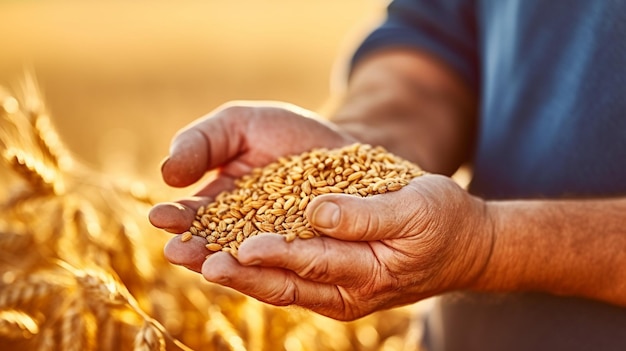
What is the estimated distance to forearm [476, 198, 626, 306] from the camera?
1595mm

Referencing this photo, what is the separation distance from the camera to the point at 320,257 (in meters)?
1.29

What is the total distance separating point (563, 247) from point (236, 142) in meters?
0.93

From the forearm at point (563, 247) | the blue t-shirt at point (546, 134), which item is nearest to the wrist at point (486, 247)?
the forearm at point (563, 247)

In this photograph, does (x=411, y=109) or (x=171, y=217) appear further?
(x=411, y=109)

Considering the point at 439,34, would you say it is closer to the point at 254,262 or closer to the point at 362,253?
the point at 362,253

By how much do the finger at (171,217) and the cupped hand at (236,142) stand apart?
0.25 feet

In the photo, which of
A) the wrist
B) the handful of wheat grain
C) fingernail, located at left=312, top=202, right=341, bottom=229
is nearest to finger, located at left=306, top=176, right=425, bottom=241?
fingernail, located at left=312, top=202, right=341, bottom=229

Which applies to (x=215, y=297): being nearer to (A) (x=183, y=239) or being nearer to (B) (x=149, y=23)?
(A) (x=183, y=239)

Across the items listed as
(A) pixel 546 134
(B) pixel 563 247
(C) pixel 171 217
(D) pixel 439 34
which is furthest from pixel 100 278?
(D) pixel 439 34

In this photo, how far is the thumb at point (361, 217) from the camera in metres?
1.30

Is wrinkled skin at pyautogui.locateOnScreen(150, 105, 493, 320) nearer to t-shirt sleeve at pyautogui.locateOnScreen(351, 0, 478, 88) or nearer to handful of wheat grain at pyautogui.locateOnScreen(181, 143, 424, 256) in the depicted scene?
handful of wheat grain at pyautogui.locateOnScreen(181, 143, 424, 256)

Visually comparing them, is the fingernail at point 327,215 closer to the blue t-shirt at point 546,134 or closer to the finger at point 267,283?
the finger at point 267,283

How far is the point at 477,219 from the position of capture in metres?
1.51

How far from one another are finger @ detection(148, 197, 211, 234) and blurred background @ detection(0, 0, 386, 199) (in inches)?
21.9
